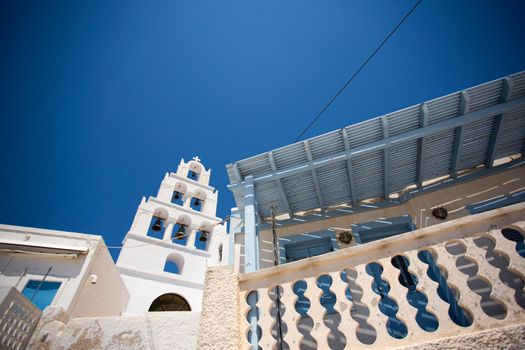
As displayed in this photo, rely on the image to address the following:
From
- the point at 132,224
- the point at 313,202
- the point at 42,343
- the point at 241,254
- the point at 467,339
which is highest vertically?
the point at 132,224

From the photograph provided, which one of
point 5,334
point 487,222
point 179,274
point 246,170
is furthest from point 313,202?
point 179,274

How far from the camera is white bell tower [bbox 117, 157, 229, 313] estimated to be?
14.7 meters

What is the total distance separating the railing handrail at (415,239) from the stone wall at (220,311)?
0.64 feet

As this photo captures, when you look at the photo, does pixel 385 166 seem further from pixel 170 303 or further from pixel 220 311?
pixel 170 303

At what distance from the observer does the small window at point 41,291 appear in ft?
28.6

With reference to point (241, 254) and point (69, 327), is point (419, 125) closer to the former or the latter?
point (241, 254)

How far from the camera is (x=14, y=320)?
14.3 feet

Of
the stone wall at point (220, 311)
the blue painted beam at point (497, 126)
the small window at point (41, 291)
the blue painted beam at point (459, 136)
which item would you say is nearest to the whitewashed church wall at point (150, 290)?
the small window at point (41, 291)

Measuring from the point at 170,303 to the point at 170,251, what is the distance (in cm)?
286

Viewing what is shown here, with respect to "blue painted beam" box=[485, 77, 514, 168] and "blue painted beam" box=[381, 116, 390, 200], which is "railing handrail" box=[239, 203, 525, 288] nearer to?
"blue painted beam" box=[381, 116, 390, 200]

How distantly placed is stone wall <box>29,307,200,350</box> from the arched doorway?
11344 millimetres

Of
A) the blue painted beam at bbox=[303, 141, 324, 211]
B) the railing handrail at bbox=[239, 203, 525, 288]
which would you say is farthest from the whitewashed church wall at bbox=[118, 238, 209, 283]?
the railing handrail at bbox=[239, 203, 525, 288]

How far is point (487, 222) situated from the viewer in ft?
7.87

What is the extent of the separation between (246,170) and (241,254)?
8.07 feet
